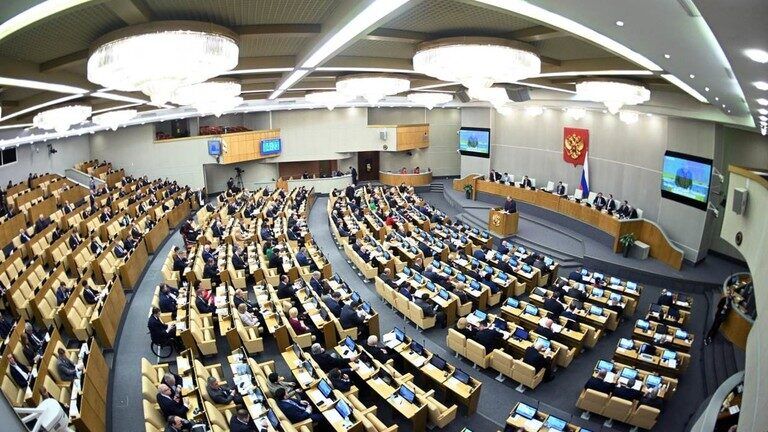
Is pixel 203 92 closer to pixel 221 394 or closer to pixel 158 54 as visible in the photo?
pixel 158 54

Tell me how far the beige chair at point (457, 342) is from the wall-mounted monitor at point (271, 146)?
58.6 feet

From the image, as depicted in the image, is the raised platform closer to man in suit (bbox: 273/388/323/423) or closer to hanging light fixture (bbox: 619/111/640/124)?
hanging light fixture (bbox: 619/111/640/124)

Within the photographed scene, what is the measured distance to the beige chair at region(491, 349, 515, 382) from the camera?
8.67 meters

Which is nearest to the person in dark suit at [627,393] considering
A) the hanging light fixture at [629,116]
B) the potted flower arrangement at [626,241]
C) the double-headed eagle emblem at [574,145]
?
Answer: the potted flower arrangement at [626,241]

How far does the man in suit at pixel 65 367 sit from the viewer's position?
285 inches

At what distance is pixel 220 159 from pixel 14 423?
20059 mm

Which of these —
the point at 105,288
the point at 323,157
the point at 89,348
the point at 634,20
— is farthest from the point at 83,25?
the point at 323,157

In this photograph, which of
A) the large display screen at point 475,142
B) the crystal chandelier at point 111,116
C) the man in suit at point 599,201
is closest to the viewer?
the crystal chandelier at point 111,116

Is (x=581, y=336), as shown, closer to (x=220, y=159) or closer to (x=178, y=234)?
(x=178, y=234)

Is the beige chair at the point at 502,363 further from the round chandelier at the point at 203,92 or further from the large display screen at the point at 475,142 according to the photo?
the large display screen at the point at 475,142

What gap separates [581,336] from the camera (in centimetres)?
953

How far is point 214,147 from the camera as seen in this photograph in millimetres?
22859

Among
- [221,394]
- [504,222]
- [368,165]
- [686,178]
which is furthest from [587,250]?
[368,165]

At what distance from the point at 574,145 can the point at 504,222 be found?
4934 millimetres
